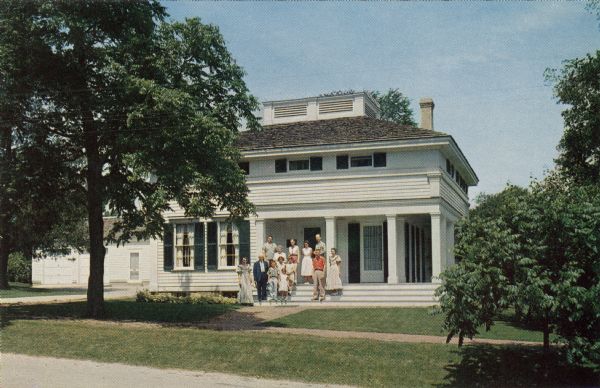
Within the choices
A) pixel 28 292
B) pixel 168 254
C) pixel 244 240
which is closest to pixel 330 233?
pixel 244 240

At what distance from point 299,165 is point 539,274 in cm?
1708

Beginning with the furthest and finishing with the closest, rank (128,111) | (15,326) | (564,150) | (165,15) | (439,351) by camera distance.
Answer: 1. (564,150)
2. (165,15)
3. (128,111)
4. (15,326)
5. (439,351)

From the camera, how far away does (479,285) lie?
10.9 meters

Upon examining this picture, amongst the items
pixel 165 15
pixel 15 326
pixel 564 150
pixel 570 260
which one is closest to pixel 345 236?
pixel 564 150

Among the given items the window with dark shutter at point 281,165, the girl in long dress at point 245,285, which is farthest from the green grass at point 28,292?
the window with dark shutter at point 281,165

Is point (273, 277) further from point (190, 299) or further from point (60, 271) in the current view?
point (60, 271)

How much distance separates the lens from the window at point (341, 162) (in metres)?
26.6

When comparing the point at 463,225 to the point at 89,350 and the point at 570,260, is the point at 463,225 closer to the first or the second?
the point at 570,260

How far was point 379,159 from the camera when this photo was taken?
2616 centimetres

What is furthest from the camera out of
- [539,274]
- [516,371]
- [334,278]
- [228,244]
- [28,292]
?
[28,292]

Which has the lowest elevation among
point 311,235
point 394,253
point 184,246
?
point 394,253

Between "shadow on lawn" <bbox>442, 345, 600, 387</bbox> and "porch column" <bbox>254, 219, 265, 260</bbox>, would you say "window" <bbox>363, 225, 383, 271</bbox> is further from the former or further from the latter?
"shadow on lawn" <bbox>442, 345, 600, 387</bbox>

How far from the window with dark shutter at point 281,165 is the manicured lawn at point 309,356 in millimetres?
12847

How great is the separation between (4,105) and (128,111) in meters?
3.30
